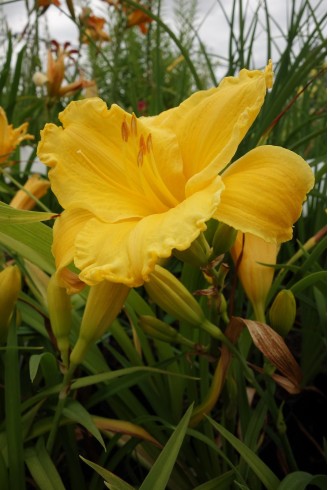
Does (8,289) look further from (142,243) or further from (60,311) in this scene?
(142,243)

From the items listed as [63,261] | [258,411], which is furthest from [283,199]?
[258,411]

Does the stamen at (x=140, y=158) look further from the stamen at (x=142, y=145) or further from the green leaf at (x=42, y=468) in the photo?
the green leaf at (x=42, y=468)

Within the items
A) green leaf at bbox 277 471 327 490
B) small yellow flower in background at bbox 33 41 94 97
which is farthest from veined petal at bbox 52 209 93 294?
small yellow flower in background at bbox 33 41 94 97

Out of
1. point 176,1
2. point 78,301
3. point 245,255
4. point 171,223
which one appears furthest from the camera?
point 176,1

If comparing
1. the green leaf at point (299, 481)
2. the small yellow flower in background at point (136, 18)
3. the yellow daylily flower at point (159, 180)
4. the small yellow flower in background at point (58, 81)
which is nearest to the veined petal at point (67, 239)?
the yellow daylily flower at point (159, 180)

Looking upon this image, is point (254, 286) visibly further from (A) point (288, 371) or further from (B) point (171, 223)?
(B) point (171, 223)

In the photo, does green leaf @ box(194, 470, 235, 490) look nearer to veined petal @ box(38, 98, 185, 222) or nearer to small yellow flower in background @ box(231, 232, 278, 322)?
small yellow flower in background @ box(231, 232, 278, 322)

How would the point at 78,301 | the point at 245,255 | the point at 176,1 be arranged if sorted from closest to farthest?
the point at 245,255
the point at 78,301
the point at 176,1
